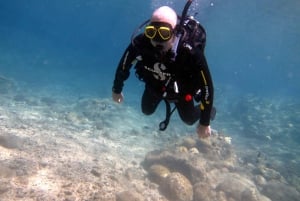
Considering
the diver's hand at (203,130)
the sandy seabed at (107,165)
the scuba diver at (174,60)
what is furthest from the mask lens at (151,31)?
the sandy seabed at (107,165)

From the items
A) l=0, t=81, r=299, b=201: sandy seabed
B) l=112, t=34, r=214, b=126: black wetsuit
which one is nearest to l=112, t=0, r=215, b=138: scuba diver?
l=112, t=34, r=214, b=126: black wetsuit

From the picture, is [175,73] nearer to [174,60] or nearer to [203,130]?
[174,60]

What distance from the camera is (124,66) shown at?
6113mm

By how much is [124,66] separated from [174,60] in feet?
4.63

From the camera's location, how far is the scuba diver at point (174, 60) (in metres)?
4.78

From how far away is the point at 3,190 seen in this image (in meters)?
7.36

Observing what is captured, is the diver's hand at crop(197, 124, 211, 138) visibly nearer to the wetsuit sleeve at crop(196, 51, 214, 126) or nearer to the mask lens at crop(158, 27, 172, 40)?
the wetsuit sleeve at crop(196, 51, 214, 126)

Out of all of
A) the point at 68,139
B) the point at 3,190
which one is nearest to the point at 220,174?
the point at 68,139

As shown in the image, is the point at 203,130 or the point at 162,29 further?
the point at 203,130

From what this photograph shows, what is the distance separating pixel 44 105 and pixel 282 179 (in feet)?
48.7

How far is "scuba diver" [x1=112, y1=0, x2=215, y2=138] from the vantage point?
478 centimetres

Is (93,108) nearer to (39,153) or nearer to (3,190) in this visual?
(39,153)

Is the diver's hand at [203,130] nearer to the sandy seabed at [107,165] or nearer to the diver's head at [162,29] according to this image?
the diver's head at [162,29]

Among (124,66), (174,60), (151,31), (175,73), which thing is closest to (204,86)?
(175,73)
